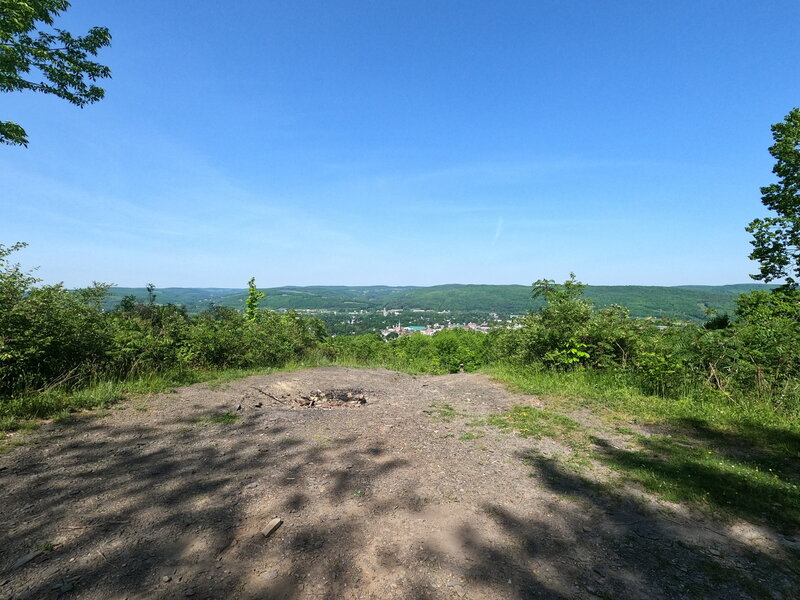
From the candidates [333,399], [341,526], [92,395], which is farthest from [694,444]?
[92,395]

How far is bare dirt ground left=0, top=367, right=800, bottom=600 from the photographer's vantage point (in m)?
Result: 2.16

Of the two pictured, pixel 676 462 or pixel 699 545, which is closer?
pixel 699 545

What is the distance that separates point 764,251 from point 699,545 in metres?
20.4

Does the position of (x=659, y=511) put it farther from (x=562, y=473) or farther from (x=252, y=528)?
(x=252, y=528)

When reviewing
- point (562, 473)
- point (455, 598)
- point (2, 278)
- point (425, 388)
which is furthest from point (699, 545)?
point (2, 278)

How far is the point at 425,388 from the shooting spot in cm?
877

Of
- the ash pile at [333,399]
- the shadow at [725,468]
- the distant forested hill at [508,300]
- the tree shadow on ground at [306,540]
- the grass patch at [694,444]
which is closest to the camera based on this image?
the tree shadow on ground at [306,540]

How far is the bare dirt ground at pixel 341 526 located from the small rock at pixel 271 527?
0.09ft

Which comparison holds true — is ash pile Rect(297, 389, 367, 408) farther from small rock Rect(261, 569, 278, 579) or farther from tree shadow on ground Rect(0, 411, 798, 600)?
small rock Rect(261, 569, 278, 579)

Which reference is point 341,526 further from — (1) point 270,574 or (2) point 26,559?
(2) point 26,559

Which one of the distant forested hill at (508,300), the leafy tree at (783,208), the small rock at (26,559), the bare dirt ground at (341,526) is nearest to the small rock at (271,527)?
the bare dirt ground at (341,526)

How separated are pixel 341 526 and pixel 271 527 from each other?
0.54m

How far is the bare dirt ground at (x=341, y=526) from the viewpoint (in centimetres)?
216

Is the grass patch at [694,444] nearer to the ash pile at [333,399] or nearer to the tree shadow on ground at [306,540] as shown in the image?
the tree shadow on ground at [306,540]
